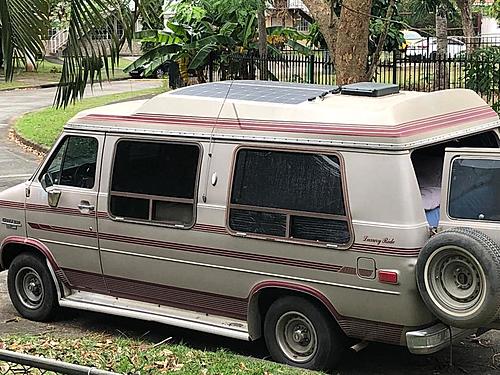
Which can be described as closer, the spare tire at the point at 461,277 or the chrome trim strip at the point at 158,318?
the spare tire at the point at 461,277

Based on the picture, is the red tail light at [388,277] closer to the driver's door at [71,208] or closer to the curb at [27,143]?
the driver's door at [71,208]

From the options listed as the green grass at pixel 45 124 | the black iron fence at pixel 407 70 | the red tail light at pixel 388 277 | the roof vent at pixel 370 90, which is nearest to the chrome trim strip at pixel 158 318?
the red tail light at pixel 388 277

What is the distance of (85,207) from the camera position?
8.26 m

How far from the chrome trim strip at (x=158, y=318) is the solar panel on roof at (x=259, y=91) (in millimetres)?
1921

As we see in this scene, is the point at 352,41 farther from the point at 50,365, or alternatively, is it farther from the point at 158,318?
the point at 50,365

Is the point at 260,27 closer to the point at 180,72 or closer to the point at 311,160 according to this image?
the point at 180,72

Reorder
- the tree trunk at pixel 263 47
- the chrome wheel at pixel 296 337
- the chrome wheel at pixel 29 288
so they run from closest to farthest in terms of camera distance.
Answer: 1. the chrome wheel at pixel 296 337
2. the chrome wheel at pixel 29 288
3. the tree trunk at pixel 263 47

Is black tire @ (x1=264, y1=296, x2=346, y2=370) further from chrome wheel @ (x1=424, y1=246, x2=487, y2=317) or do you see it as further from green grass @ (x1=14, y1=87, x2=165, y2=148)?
green grass @ (x1=14, y1=87, x2=165, y2=148)

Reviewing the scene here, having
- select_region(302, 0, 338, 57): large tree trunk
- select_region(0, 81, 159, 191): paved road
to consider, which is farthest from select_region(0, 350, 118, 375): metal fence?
select_region(302, 0, 338, 57): large tree trunk

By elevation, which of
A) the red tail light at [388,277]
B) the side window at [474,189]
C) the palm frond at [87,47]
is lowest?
the red tail light at [388,277]

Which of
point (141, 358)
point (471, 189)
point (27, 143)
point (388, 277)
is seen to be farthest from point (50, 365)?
point (27, 143)

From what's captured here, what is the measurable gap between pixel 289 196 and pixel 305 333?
1102 mm

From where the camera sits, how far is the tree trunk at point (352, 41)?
1326cm

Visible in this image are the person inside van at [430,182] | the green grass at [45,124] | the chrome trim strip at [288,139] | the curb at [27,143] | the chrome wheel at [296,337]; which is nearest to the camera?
the chrome trim strip at [288,139]
